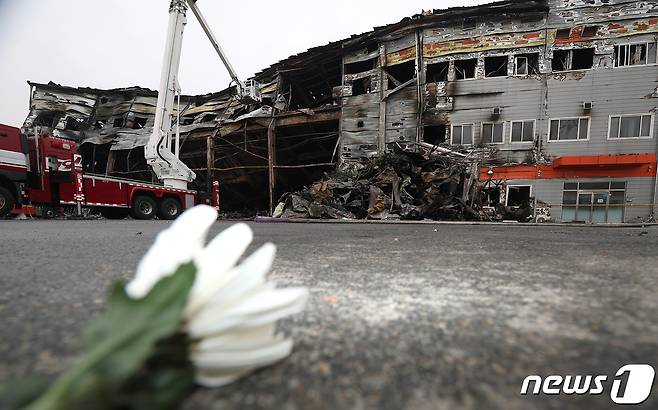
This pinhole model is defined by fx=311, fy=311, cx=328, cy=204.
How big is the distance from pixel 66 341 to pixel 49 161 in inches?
419

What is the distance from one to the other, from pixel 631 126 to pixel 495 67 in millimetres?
5719

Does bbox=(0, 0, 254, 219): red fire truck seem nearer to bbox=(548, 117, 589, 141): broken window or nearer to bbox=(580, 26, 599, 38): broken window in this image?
bbox=(548, 117, 589, 141): broken window

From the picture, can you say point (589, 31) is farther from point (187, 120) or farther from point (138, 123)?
point (138, 123)

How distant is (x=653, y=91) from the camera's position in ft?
39.6

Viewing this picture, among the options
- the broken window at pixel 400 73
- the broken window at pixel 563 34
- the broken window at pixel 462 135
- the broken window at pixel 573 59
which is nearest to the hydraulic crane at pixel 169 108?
the broken window at pixel 400 73

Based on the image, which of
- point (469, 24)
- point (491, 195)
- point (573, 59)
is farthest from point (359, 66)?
point (573, 59)

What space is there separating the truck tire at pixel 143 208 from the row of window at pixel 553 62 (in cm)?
1257

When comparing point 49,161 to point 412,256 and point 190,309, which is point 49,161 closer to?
point 412,256

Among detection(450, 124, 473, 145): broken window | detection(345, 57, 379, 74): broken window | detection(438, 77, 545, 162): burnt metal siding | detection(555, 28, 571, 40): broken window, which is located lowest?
detection(450, 124, 473, 145): broken window

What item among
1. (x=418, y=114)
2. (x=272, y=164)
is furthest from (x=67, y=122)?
(x=418, y=114)

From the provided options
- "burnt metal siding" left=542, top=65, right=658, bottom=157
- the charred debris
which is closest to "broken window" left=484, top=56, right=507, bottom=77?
"burnt metal siding" left=542, top=65, right=658, bottom=157

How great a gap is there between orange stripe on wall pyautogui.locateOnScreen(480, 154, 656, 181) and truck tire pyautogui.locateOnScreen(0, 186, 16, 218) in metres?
15.4

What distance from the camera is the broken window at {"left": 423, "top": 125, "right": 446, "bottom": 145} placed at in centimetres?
1408

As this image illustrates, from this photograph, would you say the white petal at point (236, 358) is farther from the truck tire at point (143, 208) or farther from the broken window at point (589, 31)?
the broken window at point (589, 31)
